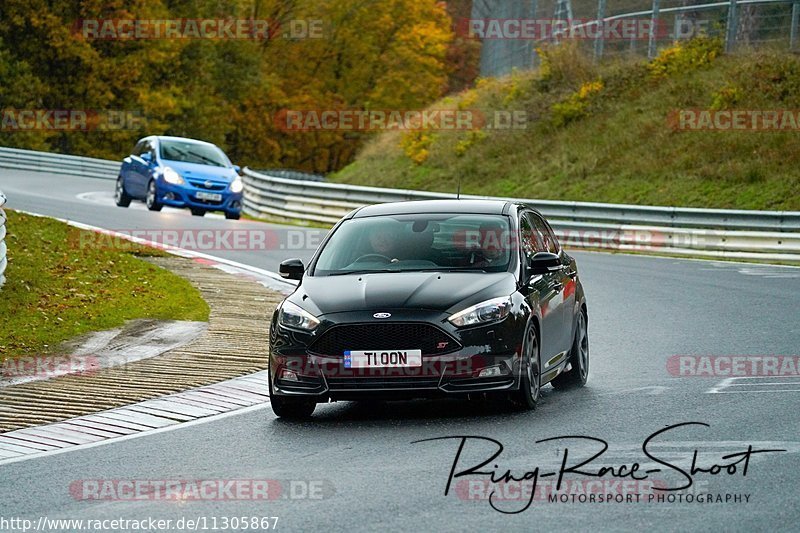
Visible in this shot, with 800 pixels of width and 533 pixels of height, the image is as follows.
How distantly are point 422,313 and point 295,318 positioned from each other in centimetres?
96

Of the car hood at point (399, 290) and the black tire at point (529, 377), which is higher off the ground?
the car hood at point (399, 290)

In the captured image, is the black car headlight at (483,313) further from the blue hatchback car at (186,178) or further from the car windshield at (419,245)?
the blue hatchback car at (186,178)

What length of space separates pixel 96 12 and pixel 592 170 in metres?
35.2

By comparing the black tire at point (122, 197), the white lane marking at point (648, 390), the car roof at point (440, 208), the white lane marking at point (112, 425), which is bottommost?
the black tire at point (122, 197)

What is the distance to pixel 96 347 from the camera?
45.3ft

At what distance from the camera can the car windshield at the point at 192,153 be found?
31609 mm

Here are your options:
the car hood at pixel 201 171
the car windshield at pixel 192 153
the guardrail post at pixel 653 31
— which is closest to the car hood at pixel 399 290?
the car hood at pixel 201 171

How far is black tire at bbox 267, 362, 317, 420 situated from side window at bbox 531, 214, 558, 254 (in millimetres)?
2703

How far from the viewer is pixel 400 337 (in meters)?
9.96

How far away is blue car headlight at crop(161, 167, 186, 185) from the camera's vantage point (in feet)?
101

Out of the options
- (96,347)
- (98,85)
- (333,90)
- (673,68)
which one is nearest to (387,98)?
(333,90)

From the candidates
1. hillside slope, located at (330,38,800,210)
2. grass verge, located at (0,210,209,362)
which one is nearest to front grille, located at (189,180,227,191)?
grass verge, located at (0,210,209,362)

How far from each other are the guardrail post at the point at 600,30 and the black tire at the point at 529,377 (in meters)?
30.3

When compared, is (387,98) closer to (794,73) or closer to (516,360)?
(794,73)
